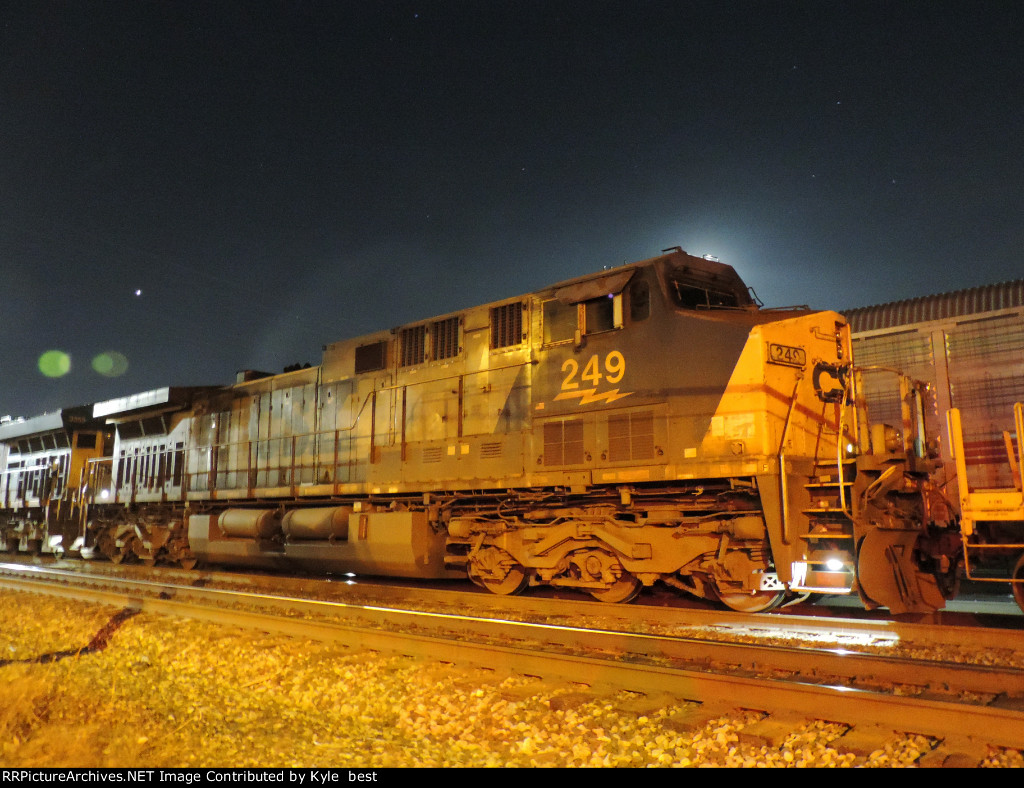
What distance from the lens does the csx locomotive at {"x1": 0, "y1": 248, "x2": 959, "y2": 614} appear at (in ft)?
25.1

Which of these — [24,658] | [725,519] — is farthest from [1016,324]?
[24,658]

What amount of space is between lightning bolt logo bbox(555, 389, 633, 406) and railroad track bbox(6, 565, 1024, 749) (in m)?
2.41

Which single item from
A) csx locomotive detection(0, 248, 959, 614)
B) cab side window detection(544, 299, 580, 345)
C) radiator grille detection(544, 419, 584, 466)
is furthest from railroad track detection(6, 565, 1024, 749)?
cab side window detection(544, 299, 580, 345)

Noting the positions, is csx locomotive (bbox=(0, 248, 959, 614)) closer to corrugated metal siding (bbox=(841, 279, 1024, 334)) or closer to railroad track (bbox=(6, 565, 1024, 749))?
railroad track (bbox=(6, 565, 1024, 749))

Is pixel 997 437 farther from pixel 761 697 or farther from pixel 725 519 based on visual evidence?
pixel 761 697

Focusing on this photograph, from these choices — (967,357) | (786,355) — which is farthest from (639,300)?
(967,357)

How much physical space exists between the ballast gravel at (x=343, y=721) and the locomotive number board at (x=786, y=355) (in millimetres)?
4277

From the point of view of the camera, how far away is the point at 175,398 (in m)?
16.1

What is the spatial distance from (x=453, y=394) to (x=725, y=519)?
14.3 ft

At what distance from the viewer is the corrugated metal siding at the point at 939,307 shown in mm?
14828

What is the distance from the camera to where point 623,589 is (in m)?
8.73

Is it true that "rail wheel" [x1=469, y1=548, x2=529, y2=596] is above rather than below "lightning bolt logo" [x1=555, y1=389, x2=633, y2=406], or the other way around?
below

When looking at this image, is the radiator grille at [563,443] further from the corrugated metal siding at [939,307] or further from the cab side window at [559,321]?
the corrugated metal siding at [939,307]

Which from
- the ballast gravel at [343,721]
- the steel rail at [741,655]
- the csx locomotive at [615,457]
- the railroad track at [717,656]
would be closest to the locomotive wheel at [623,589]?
the csx locomotive at [615,457]
